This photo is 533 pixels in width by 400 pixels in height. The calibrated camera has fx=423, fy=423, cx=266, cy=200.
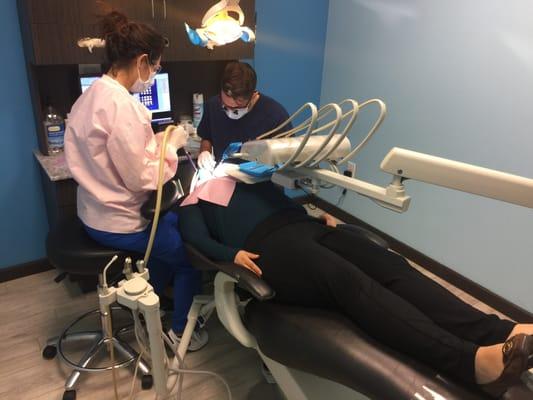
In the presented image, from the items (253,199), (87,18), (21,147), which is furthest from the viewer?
(21,147)

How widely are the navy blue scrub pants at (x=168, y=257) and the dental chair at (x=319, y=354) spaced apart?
0.71ft

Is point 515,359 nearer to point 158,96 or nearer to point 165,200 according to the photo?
point 165,200

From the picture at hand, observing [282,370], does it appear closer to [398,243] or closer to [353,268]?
[353,268]

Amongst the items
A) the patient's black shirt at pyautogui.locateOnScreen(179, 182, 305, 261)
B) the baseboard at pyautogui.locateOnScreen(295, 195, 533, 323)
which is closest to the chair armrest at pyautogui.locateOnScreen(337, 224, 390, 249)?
the patient's black shirt at pyautogui.locateOnScreen(179, 182, 305, 261)

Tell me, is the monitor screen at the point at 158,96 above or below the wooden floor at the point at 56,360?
above

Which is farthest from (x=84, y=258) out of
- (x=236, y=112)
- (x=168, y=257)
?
(x=236, y=112)

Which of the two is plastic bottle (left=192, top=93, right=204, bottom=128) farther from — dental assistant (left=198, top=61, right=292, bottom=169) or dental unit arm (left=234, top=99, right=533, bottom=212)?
dental unit arm (left=234, top=99, right=533, bottom=212)

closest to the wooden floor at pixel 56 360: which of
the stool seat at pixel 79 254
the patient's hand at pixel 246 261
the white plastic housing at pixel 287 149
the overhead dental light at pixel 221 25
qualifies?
the stool seat at pixel 79 254

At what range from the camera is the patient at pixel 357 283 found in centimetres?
112

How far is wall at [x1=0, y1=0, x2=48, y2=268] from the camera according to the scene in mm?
1990

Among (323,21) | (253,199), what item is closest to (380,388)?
(253,199)

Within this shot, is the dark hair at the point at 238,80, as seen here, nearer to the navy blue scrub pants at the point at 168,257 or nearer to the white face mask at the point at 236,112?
the white face mask at the point at 236,112

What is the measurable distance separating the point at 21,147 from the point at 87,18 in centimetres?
75

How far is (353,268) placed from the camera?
1.36 metres
